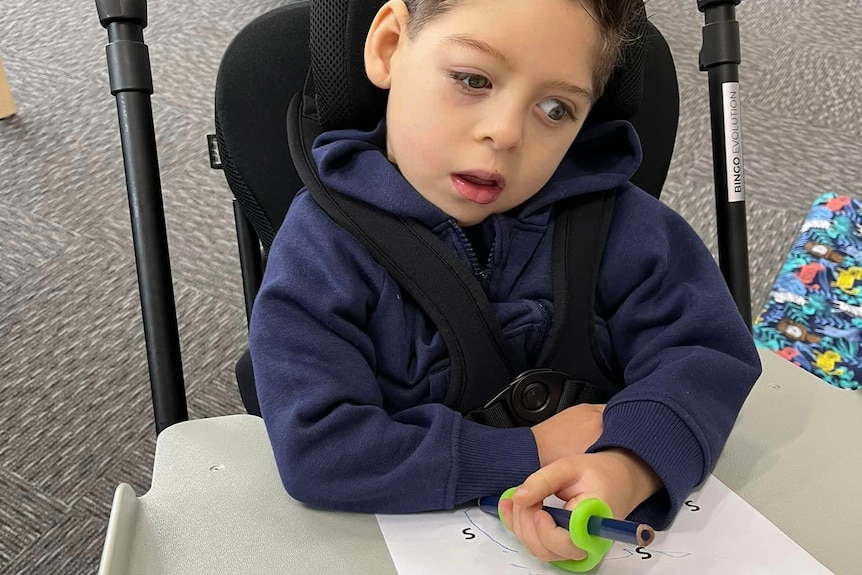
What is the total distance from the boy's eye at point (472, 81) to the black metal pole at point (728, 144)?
15.8 inches

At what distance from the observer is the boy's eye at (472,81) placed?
0.69 metres

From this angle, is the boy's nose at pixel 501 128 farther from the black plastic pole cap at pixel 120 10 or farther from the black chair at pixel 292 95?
the black plastic pole cap at pixel 120 10

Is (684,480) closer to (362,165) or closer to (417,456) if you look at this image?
(417,456)

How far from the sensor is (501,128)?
0.68m

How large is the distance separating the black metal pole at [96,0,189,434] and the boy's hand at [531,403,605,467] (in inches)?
15.6

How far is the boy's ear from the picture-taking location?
2.46ft

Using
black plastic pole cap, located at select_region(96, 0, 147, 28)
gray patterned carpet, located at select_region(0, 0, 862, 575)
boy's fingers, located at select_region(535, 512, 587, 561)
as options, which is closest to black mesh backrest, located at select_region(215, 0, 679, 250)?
black plastic pole cap, located at select_region(96, 0, 147, 28)

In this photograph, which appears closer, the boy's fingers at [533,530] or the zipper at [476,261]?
the boy's fingers at [533,530]

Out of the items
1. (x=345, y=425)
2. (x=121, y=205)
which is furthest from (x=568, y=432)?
(x=121, y=205)

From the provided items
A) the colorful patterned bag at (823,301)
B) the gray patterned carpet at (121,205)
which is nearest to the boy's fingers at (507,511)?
the gray patterned carpet at (121,205)

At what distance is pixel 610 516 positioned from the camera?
21.6 inches

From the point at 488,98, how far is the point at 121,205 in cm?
131

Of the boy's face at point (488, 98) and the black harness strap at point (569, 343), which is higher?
the boy's face at point (488, 98)

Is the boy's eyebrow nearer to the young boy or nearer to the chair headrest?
the young boy
